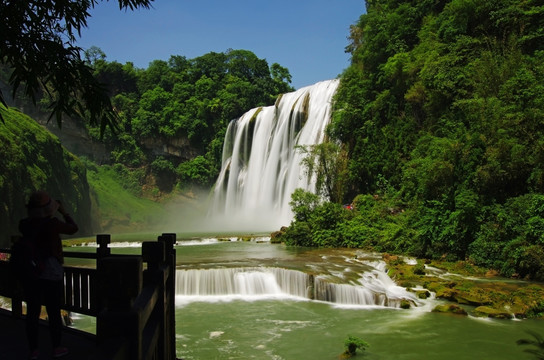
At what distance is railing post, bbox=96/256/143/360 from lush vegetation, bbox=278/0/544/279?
1303 centimetres

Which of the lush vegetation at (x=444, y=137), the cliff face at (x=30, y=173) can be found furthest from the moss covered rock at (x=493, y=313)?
the cliff face at (x=30, y=173)

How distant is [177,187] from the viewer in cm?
5044

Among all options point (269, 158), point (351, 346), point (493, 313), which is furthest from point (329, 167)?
point (351, 346)

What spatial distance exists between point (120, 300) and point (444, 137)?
62.9ft

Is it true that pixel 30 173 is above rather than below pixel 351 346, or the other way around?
above

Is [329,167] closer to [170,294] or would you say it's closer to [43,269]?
[170,294]

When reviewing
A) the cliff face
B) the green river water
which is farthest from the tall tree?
the cliff face

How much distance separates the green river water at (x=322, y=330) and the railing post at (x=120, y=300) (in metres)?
6.03

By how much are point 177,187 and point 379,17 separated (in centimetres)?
2946

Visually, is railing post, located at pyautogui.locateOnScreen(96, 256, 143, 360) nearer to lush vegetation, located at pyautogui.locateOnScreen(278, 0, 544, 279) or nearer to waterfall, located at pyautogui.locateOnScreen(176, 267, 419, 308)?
waterfall, located at pyautogui.locateOnScreen(176, 267, 419, 308)

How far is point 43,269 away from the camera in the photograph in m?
3.80

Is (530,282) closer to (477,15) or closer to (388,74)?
(477,15)

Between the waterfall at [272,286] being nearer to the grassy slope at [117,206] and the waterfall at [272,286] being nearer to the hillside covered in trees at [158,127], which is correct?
the grassy slope at [117,206]

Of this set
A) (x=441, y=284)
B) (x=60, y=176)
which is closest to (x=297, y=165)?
(x=60, y=176)
